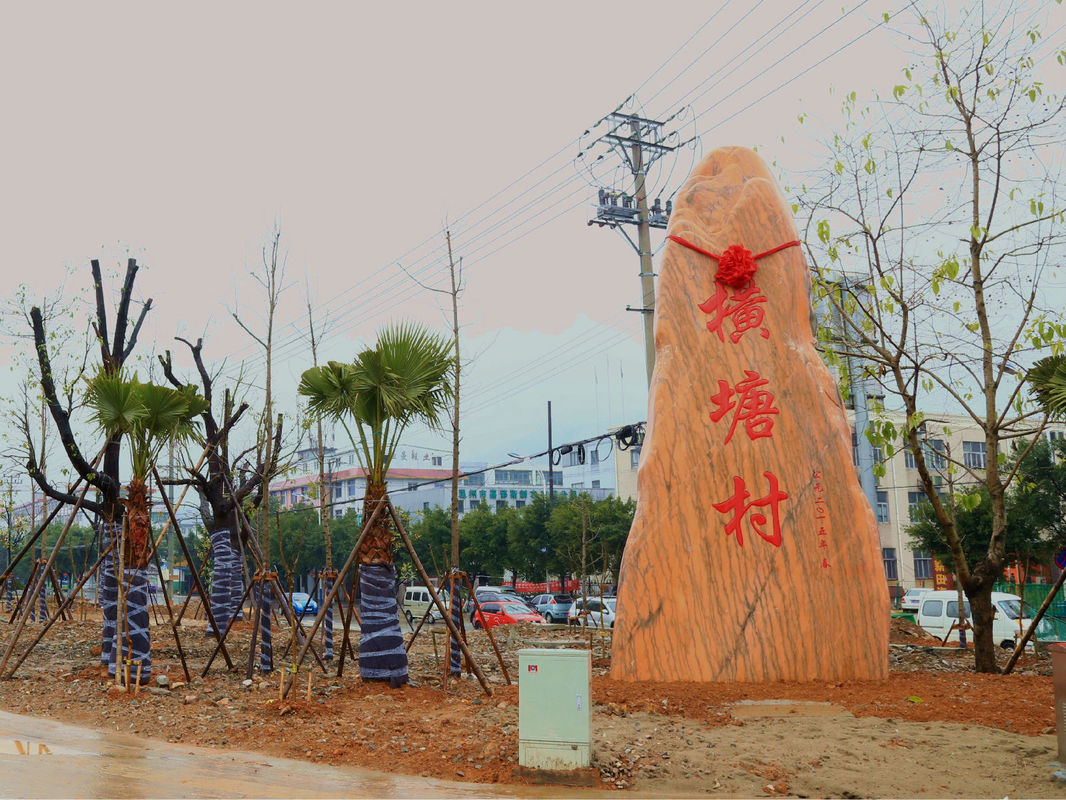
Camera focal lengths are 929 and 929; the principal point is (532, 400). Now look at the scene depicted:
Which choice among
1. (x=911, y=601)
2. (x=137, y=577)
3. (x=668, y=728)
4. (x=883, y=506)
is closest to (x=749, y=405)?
(x=668, y=728)

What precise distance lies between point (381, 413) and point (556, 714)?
4.86 metres

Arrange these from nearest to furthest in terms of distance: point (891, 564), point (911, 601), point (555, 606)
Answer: point (911, 601)
point (555, 606)
point (891, 564)

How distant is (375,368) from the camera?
33.7 feet

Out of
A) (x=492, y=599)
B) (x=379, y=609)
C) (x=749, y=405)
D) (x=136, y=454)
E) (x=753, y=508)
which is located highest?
(x=749, y=405)

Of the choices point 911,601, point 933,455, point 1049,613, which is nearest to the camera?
point 933,455

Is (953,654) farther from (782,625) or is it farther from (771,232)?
(771,232)

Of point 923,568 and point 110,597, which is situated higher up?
point 110,597

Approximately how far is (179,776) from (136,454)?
18.0 ft

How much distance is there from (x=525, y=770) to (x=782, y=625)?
4.00 meters

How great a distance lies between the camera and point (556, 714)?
21.1ft

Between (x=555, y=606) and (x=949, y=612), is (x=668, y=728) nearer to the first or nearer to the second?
(x=949, y=612)

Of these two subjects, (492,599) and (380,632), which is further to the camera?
(492,599)

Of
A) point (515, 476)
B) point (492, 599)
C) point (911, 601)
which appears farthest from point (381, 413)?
point (515, 476)

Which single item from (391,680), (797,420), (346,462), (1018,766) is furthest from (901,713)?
(346,462)
